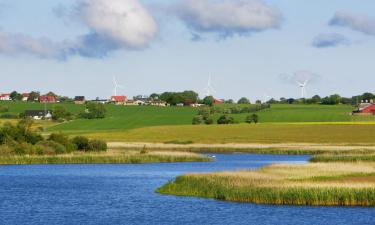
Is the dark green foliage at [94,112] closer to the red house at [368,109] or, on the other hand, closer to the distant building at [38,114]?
the distant building at [38,114]

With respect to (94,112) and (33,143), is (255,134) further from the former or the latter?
(94,112)

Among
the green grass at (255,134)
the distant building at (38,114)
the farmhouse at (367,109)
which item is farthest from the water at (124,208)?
the distant building at (38,114)

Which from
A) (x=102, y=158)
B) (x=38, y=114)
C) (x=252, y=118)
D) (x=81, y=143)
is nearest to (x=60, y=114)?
(x=38, y=114)

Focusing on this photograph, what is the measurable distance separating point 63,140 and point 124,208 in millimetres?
49076

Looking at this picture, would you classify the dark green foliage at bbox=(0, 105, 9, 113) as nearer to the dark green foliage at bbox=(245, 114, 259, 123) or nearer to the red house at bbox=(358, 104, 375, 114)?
the dark green foliage at bbox=(245, 114, 259, 123)

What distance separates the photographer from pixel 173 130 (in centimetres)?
13725

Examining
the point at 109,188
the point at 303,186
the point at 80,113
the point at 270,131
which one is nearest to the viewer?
the point at 303,186

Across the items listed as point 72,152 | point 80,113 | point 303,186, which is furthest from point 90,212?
point 80,113

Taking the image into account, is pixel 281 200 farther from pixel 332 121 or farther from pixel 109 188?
pixel 332 121

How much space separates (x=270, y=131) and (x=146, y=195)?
77930 mm

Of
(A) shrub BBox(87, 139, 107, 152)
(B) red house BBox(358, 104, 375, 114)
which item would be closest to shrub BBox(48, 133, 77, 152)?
(A) shrub BBox(87, 139, 107, 152)

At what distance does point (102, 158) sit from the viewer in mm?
87562

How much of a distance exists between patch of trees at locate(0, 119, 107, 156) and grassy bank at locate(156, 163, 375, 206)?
115ft

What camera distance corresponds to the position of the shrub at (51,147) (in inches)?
3625
